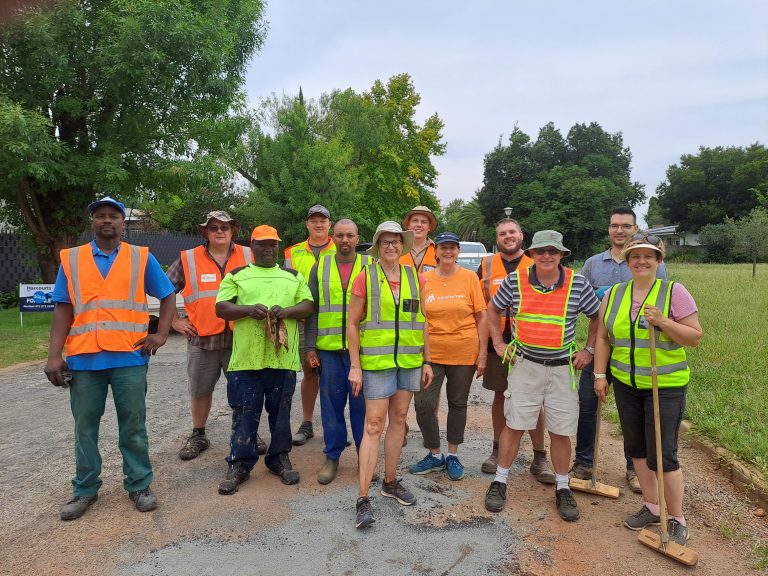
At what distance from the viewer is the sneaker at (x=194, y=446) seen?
14.3 ft

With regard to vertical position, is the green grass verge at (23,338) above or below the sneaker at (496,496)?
above

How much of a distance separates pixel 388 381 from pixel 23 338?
9.35 metres

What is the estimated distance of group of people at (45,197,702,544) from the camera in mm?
3330

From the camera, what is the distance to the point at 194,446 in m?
4.45

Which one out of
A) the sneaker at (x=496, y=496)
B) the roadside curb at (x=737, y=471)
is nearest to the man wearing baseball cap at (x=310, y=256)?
the sneaker at (x=496, y=496)

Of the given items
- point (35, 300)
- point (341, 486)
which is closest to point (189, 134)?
point (35, 300)

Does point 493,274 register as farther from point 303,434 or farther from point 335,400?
point 303,434

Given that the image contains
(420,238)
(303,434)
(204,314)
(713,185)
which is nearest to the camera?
(204,314)

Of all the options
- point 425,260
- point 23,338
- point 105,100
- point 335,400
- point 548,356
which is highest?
point 105,100

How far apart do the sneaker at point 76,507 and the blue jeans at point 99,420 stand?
36mm

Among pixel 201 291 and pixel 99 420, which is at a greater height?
pixel 201 291

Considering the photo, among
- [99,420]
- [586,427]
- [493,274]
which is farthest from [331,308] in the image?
[586,427]

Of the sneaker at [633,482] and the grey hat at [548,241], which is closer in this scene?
the grey hat at [548,241]

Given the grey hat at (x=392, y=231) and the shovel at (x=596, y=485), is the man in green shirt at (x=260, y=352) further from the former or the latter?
the shovel at (x=596, y=485)
